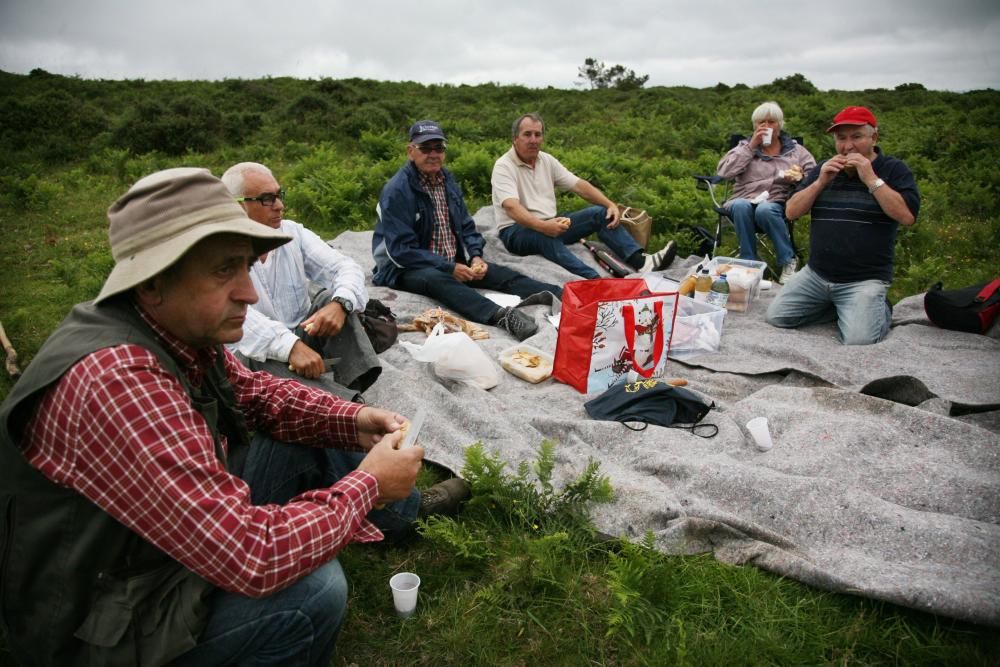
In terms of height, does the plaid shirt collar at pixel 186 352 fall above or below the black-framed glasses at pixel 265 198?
below

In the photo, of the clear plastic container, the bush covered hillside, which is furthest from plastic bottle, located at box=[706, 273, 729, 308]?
the bush covered hillside

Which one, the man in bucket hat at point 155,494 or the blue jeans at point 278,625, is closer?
the man in bucket hat at point 155,494

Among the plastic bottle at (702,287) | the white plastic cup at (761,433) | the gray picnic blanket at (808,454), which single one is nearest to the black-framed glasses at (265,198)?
the gray picnic blanket at (808,454)

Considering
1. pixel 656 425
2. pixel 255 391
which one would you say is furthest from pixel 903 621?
pixel 255 391

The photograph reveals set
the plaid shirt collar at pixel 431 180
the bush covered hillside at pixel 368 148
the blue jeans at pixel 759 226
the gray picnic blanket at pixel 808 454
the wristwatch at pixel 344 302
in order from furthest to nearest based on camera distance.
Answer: the bush covered hillside at pixel 368 148
the blue jeans at pixel 759 226
the plaid shirt collar at pixel 431 180
the wristwatch at pixel 344 302
the gray picnic blanket at pixel 808 454

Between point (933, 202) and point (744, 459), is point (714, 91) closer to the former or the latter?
point (933, 202)

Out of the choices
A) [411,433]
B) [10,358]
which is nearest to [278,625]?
[411,433]

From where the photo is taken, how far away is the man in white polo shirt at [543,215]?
6812 mm

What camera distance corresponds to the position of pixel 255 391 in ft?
7.91

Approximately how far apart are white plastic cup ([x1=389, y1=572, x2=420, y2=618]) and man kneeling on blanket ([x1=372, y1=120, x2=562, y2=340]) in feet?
9.82

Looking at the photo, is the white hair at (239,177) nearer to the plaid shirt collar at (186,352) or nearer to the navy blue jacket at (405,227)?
the plaid shirt collar at (186,352)

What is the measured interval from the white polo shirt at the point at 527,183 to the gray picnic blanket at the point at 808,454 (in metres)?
2.42

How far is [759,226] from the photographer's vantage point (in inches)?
277

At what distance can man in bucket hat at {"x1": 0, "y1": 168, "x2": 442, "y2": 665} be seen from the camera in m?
1.49
